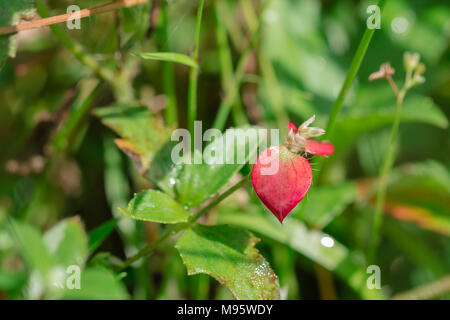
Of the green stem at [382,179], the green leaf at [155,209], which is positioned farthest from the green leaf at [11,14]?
the green stem at [382,179]

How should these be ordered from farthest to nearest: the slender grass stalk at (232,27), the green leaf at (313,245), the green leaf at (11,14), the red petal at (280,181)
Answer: the slender grass stalk at (232,27) < the green leaf at (313,245) < the green leaf at (11,14) < the red petal at (280,181)

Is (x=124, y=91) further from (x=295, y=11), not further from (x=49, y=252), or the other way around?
Result: (x=295, y=11)

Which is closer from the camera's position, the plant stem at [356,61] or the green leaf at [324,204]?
the plant stem at [356,61]

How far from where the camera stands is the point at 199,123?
87 centimetres

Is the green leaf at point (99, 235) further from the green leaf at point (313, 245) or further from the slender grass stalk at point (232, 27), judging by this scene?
the slender grass stalk at point (232, 27)

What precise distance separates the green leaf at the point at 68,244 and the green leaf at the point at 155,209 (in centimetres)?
15

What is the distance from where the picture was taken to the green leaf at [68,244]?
0.62m

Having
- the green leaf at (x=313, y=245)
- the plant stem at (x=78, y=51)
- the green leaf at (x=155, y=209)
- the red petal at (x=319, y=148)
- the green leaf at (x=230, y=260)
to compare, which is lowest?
the green leaf at (x=313, y=245)

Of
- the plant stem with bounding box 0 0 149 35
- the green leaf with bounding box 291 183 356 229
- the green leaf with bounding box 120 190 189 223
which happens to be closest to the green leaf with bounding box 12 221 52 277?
the green leaf with bounding box 120 190 189 223

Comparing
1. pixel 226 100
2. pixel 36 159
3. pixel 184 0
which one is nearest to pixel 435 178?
pixel 226 100

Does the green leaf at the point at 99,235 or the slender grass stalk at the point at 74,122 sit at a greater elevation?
the slender grass stalk at the point at 74,122

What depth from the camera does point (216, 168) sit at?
1.96ft

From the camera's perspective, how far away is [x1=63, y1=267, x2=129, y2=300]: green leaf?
1.73ft

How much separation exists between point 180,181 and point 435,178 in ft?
1.71
